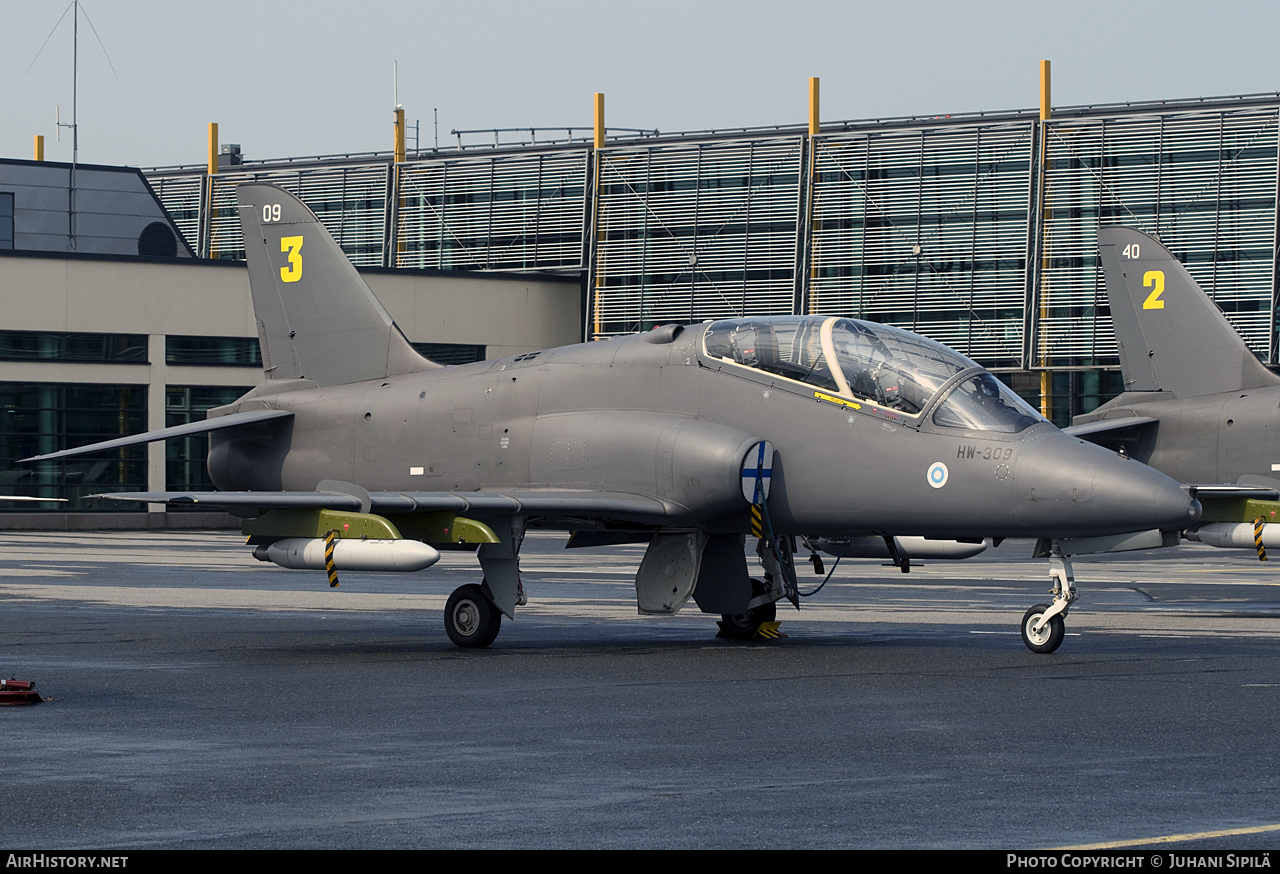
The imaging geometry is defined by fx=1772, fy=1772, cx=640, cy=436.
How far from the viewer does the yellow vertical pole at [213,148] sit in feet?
221

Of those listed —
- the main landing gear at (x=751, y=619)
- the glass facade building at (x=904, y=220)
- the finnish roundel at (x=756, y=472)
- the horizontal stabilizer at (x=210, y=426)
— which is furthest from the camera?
the glass facade building at (x=904, y=220)

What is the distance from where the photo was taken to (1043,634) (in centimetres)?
1559

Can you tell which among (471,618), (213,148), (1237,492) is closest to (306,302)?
(471,618)

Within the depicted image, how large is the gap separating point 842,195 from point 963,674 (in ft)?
134

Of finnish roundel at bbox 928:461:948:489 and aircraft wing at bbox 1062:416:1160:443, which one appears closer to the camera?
finnish roundel at bbox 928:461:948:489

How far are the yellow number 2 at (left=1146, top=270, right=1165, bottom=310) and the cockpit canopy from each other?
11.6m

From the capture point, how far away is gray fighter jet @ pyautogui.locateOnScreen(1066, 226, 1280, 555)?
24.7 meters

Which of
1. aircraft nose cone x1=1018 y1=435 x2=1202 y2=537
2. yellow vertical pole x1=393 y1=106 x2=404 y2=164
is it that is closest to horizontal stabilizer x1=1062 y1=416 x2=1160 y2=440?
aircraft nose cone x1=1018 y1=435 x2=1202 y2=537

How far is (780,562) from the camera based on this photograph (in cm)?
1733

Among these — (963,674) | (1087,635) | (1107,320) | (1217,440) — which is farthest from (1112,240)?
(1107,320)

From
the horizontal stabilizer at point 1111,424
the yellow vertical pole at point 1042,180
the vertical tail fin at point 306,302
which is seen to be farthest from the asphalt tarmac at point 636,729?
the yellow vertical pole at point 1042,180

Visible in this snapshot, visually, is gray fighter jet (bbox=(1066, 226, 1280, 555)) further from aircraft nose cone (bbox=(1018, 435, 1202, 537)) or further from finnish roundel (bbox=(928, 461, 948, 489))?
finnish roundel (bbox=(928, 461, 948, 489))

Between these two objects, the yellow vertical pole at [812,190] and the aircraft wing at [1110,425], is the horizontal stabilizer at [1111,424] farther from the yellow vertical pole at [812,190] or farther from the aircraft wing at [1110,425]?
the yellow vertical pole at [812,190]

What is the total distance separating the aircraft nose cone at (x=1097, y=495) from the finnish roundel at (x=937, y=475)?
684 mm
